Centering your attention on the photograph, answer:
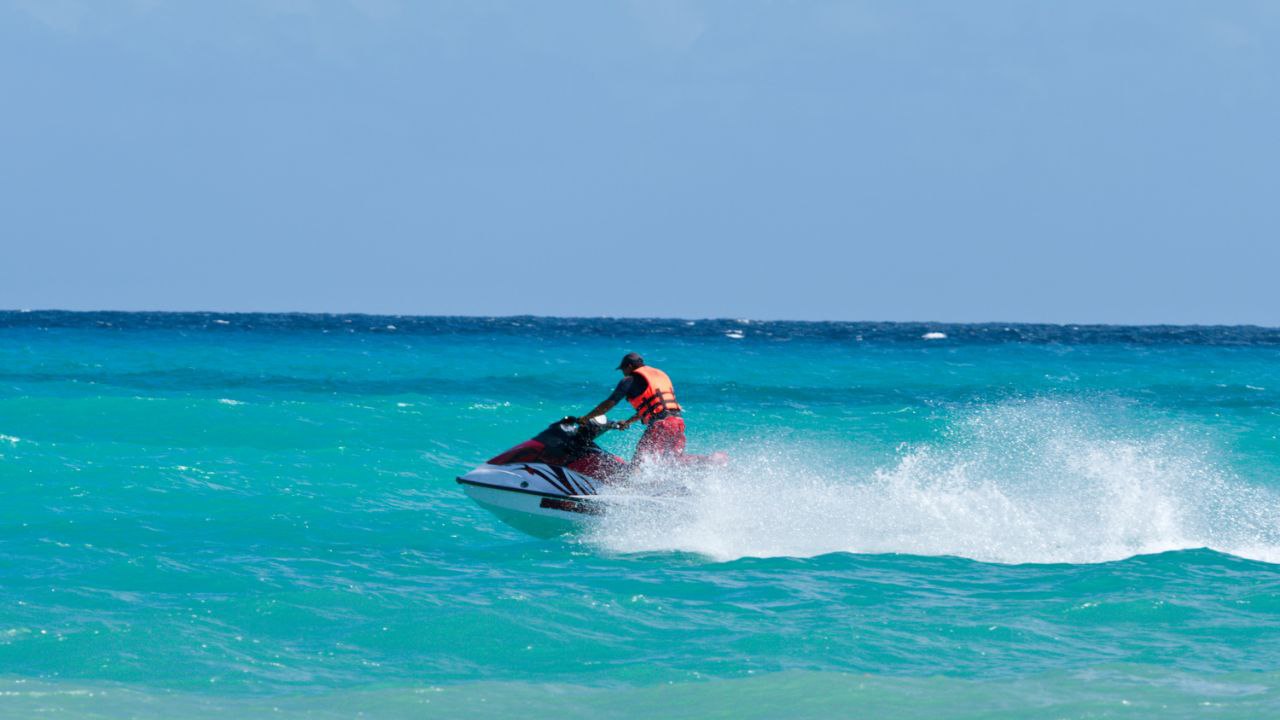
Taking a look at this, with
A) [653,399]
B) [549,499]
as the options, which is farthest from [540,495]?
[653,399]

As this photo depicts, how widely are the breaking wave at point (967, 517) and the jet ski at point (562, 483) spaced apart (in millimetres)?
144

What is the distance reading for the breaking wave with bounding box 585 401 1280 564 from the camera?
10727 mm

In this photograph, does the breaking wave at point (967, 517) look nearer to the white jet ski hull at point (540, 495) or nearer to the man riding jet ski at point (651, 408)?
the white jet ski hull at point (540, 495)

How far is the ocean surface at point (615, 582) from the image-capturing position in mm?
6918

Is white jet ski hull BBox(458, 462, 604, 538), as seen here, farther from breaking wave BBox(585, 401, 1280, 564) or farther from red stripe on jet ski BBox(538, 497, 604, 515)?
breaking wave BBox(585, 401, 1280, 564)

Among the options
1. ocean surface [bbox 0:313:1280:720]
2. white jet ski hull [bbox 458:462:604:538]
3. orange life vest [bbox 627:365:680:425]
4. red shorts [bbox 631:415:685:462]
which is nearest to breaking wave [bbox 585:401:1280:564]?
ocean surface [bbox 0:313:1280:720]

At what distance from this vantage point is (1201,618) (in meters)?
8.48

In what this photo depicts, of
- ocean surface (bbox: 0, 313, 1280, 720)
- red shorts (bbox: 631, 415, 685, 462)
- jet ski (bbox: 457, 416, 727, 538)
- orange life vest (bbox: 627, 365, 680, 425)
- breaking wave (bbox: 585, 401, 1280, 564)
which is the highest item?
orange life vest (bbox: 627, 365, 680, 425)

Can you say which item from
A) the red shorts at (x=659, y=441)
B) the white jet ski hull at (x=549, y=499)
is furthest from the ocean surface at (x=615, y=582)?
the red shorts at (x=659, y=441)

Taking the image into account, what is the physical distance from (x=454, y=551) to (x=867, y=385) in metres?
23.3

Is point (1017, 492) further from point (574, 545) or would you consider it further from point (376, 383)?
point (376, 383)

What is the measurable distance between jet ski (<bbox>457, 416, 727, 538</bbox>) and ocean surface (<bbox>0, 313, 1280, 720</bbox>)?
193mm

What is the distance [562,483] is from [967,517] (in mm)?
3801

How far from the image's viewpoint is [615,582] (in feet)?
30.9
